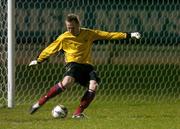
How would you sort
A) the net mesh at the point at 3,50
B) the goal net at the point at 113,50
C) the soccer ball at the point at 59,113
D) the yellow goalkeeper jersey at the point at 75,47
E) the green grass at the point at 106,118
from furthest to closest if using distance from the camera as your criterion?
1. the goal net at the point at 113,50
2. the net mesh at the point at 3,50
3. the yellow goalkeeper jersey at the point at 75,47
4. the soccer ball at the point at 59,113
5. the green grass at the point at 106,118

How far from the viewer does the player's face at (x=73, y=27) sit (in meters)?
7.99

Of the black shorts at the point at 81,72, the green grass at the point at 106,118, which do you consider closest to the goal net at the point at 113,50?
the green grass at the point at 106,118

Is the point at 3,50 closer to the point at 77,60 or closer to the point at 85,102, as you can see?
the point at 77,60

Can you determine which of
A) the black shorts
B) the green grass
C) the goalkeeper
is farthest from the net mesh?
the black shorts

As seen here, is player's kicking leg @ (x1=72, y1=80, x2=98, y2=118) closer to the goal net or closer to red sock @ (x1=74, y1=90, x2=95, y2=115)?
red sock @ (x1=74, y1=90, x2=95, y2=115)

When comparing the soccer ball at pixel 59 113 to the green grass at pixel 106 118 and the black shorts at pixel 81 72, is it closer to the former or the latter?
the green grass at pixel 106 118

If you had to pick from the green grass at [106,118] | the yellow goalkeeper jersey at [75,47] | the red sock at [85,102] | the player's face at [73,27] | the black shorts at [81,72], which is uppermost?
the player's face at [73,27]

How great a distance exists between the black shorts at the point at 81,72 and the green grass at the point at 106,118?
0.48m

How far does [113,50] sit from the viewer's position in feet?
48.8

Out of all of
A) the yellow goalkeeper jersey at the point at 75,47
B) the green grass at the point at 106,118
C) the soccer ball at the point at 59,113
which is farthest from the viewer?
the yellow goalkeeper jersey at the point at 75,47

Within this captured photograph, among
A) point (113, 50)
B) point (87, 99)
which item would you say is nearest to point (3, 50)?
point (87, 99)

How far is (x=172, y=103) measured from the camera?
32.1ft

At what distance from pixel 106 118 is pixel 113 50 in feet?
23.0

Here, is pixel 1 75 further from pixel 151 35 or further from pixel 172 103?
pixel 151 35
